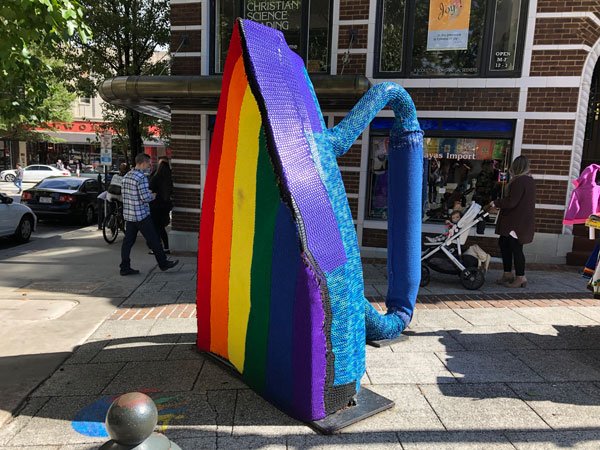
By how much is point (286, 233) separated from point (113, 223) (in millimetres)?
8640

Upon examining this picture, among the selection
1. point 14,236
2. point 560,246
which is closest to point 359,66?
point 560,246

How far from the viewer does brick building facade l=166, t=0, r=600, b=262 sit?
8.10 m

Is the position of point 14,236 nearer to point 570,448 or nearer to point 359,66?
point 359,66

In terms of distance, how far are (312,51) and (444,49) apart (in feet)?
8.35

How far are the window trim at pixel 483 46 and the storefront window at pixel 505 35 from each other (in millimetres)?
68

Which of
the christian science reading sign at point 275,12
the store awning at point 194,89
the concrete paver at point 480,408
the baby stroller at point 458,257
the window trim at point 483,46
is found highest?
the christian science reading sign at point 275,12

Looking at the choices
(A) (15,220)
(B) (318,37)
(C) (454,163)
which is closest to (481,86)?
(C) (454,163)

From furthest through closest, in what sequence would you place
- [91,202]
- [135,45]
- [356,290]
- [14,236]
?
[91,202]
[135,45]
[14,236]
[356,290]

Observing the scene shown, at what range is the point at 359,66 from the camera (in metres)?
8.74

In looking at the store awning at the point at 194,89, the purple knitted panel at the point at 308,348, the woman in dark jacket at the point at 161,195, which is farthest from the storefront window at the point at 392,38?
the purple knitted panel at the point at 308,348

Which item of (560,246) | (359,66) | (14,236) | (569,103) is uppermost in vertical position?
(359,66)

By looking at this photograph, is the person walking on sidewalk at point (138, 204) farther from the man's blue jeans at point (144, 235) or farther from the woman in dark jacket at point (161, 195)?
the woman in dark jacket at point (161, 195)

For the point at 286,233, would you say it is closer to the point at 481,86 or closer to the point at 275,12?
the point at 481,86

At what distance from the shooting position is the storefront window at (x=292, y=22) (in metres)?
9.03
